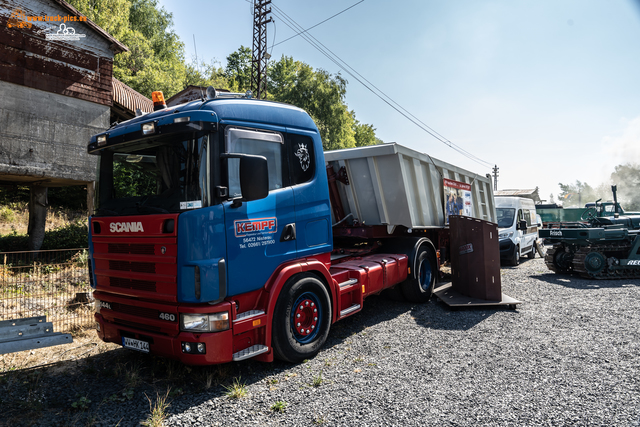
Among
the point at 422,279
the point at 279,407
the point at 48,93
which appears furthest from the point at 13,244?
the point at 279,407

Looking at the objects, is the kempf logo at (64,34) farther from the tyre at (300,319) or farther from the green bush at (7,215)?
the tyre at (300,319)

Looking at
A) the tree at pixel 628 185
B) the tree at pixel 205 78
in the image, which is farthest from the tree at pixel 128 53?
the tree at pixel 628 185

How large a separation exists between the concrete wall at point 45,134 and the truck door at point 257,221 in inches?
386

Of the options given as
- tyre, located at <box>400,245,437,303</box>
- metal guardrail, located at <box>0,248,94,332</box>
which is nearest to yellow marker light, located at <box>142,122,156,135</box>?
metal guardrail, located at <box>0,248,94,332</box>

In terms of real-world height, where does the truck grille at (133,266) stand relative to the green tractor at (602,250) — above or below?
above

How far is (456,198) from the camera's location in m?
8.88

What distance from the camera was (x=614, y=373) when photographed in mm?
4148

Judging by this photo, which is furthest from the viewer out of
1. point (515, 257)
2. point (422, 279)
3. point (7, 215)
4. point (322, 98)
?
point (322, 98)

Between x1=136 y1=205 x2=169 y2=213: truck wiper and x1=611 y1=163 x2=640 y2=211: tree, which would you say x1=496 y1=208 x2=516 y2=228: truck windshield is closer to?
x1=136 y1=205 x2=169 y2=213: truck wiper

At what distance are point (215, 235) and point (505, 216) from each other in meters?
11.7

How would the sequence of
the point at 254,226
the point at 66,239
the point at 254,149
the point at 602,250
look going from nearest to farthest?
the point at 254,226 < the point at 254,149 < the point at 602,250 < the point at 66,239

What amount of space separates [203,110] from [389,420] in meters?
3.30

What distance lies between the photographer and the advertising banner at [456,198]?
8.37 m

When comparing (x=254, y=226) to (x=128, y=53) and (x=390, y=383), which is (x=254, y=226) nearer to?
(x=390, y=383)
